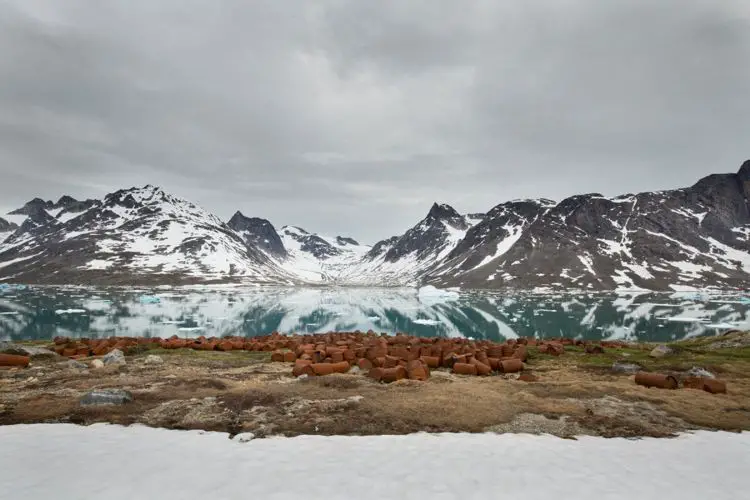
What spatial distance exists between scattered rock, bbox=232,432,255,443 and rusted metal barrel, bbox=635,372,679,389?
14.9 m

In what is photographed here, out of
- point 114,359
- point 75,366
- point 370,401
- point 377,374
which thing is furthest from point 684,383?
point 75,366

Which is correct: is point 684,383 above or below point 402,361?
below

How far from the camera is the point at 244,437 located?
1073 centimetres

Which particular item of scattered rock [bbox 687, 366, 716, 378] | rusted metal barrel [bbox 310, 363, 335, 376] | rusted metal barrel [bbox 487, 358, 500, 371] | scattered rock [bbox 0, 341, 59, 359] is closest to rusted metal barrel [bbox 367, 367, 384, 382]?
rusted metal barrel [bbox 310, 363, 335, 376]

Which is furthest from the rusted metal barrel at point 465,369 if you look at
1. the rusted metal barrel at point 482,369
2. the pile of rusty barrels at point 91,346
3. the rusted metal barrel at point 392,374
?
the pile of rusty barrels at point 91,346

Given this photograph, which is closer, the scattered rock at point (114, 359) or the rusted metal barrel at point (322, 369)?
the rusted metal barrel at point (322, 369)

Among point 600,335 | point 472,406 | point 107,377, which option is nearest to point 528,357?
point 472,406

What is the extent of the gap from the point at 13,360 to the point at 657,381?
28122mm

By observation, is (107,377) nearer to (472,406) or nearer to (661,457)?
(472,406)

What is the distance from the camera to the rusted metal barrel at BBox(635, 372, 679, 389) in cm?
1641

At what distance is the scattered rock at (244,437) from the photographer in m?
10.6

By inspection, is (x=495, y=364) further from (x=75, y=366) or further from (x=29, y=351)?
(x=29, y=351)

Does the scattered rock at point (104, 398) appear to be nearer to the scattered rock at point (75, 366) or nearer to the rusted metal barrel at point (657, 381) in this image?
the scattered rock at point (75, 366)

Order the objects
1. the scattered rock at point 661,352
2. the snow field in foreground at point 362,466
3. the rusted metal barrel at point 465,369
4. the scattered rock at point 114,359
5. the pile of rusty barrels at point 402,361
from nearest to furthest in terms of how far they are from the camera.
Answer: the snow field in foreground at point 362,466, the pile of rusty barrels at point 402,361, the rusted metal barrel at point 465,369, the scattered rock at point 114,359, the scattered rock at point 661,352
